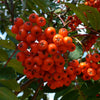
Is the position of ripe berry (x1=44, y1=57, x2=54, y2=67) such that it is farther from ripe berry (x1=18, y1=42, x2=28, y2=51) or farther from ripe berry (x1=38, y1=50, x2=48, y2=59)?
ripe berry (x1=18, y1=42, x2=28, y2=51)

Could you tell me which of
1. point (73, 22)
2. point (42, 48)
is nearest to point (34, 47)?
point (42, 48)

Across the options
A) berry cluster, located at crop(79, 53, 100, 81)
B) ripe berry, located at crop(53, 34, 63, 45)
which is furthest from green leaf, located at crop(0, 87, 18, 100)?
berry cluster, located at crop(79, 53, 100, 81)

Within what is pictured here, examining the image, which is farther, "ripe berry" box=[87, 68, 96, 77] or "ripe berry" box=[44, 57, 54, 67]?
"ripe berry" box=[87, 68, 96, 77]

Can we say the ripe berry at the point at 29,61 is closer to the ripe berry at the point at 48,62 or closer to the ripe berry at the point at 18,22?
the ripe berry at the point at 48,62

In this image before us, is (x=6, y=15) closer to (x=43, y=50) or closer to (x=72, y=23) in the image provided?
(x=72, y=23)

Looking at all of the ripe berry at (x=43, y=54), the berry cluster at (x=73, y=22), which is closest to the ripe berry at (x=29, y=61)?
the ripe berry at (x=43, y=54)

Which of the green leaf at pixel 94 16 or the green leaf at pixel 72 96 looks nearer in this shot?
the green leaf at pixel 94 16

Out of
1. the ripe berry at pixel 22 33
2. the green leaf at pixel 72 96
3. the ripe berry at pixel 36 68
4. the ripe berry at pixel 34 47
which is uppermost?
the ripe berry at pixel 22 33

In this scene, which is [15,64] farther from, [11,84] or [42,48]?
[42,48]
